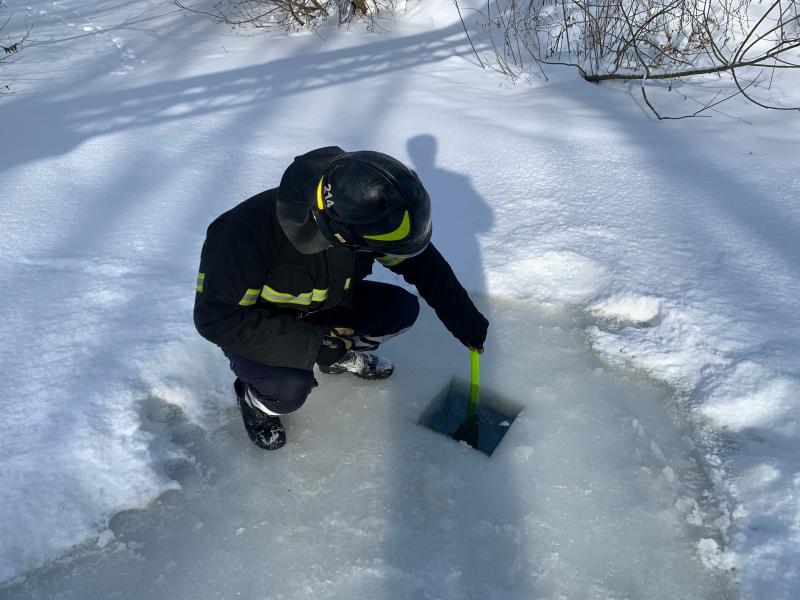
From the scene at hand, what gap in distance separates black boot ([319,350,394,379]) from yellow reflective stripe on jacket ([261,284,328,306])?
38 cm

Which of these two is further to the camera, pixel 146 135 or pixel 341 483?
pixel 146 135

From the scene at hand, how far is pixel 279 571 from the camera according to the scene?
1.66 metres

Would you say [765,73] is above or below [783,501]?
above

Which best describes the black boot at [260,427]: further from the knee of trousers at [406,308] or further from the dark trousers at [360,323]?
the knee of trousers at [406,308]

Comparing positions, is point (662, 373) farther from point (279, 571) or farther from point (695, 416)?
point (279, 571)

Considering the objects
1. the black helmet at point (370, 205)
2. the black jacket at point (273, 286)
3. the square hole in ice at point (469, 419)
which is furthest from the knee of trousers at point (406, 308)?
the black helmet at point (370, 205)

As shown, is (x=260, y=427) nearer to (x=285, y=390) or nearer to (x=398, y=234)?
(x=285, y=390)

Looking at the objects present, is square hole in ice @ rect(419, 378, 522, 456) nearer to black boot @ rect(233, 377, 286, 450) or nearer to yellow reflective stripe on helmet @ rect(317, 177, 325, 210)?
black boot @ rect(233, 377, 286, 450)

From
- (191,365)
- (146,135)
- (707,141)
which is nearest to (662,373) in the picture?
(191,365)

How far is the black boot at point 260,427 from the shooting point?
1948mm

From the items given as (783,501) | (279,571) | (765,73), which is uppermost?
(765,73)

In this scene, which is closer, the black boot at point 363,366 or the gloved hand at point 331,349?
the gloved hand at point 331,349

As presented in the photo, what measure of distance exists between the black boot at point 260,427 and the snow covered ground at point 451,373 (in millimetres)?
43

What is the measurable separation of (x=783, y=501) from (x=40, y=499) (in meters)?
1.95
